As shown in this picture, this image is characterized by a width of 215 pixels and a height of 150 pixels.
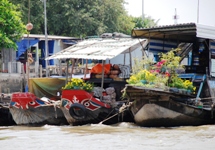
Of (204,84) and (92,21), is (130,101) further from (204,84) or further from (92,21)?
(92,21)

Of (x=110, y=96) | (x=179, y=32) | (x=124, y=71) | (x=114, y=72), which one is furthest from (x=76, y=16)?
(x=110, y=96)

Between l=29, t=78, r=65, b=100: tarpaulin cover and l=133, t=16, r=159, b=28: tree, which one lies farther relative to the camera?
l=133, t=16, r=159, b=28: tree

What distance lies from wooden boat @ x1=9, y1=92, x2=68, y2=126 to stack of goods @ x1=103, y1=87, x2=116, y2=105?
5.10 ft

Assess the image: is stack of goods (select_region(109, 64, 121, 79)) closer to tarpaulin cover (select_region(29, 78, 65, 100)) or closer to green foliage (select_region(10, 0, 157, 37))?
tarpaulin cover (select_region(29, 78, 65, 100))

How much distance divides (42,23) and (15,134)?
60.3ft

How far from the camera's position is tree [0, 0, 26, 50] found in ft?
74.9

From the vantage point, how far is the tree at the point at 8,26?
74.9 feet

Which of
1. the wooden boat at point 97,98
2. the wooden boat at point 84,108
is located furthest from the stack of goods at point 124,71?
the wooden boat at point 84,108

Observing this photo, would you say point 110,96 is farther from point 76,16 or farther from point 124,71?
point 76,16

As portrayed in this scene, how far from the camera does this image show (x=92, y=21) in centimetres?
3294

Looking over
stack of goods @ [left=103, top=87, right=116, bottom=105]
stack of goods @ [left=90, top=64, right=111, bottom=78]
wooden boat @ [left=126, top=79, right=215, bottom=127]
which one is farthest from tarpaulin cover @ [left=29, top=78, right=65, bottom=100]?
wooden boat @ [left=126, top=79, right=215, bottom=127]

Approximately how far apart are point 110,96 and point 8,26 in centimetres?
739

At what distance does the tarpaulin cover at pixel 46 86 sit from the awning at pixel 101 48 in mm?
1709

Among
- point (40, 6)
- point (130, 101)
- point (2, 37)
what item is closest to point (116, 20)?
point (40, 6)
